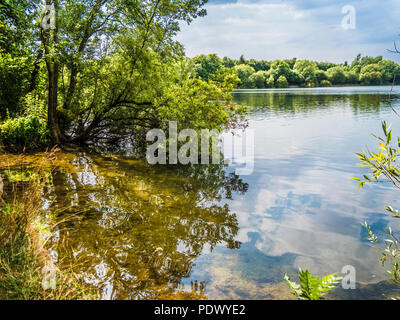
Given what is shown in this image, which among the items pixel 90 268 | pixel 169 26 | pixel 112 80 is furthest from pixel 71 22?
pixel 90 268

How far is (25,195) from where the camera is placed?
4.83 metres

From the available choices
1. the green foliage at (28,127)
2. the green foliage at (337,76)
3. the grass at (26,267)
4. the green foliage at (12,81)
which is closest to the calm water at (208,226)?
the grass at (26,267)

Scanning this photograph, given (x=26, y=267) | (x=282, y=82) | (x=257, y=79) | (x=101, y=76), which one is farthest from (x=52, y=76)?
(x=282, y=82)

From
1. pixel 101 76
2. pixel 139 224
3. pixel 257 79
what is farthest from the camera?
pixel 257 79

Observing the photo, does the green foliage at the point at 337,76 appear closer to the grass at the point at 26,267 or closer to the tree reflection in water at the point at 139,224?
the tree reflection in water at the point at 139,224

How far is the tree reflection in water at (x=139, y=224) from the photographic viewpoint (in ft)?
15.9

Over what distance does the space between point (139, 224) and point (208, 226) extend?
1.84 m

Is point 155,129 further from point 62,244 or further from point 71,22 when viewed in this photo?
point 62,244

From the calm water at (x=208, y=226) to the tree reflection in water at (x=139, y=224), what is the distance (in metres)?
0.03

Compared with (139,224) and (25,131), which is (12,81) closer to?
(25,131)

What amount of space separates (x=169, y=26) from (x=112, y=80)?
440cm

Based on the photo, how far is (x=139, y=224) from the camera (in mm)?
6875

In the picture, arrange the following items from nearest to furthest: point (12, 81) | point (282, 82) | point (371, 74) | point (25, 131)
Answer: point (25, 131), point (12, 81), point (371, 74), point (282, 82)

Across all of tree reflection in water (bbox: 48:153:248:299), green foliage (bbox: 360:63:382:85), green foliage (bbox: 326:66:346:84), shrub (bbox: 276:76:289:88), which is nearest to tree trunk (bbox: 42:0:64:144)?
tree reflection in water (bbox: 48:153:248:299)
